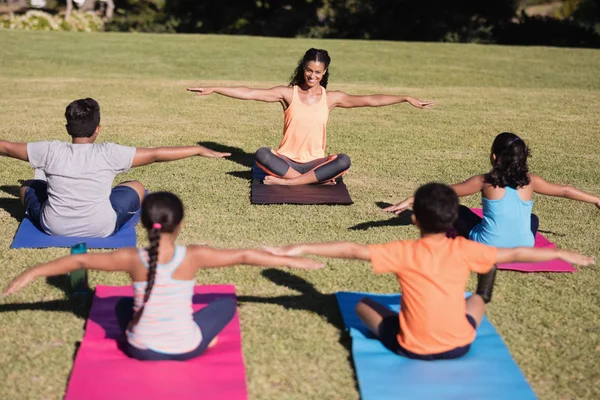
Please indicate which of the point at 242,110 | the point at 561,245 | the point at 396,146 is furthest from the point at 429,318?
the point at 242,110

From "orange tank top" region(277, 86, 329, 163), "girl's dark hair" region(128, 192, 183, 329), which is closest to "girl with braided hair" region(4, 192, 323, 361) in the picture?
"girl's dark hair" region(128, 192, 183, 329)

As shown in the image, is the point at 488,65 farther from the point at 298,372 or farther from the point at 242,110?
the point at 298,372

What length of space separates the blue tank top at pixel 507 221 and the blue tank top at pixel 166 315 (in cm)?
277

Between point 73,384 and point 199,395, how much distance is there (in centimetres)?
70

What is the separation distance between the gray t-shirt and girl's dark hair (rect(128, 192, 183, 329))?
79.0 inches

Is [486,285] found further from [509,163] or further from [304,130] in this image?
[304,130]

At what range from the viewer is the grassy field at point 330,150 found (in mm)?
4762

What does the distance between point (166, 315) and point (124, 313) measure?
0.46m

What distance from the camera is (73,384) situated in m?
4.25

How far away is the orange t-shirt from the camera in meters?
4.41

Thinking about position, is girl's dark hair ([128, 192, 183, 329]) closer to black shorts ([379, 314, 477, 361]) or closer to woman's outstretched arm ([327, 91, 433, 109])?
black shorts ([379, 314, 477, 361])

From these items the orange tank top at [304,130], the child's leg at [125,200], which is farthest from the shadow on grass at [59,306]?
the orange tank top at [304,130]

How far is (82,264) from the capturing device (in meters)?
4.40

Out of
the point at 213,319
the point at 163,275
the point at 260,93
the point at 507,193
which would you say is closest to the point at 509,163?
the point at 507,193
